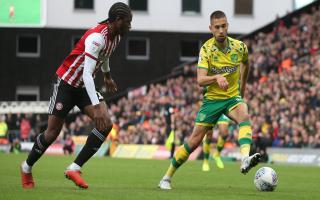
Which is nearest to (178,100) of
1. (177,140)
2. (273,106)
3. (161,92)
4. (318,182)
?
(161,92)

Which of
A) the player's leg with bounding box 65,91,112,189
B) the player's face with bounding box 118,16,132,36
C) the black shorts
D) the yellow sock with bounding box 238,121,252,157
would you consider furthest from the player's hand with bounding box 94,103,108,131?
the yellow sock with bounding box 238,121,252,157

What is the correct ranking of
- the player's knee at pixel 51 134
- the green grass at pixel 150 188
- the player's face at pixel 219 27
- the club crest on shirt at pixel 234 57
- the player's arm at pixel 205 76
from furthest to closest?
the club crest on shirt at pixel 234 57
the player's face at pixel 219 27
the player's knee at pixel 51 134
the player's arm at pixel 205 76
the green grass at pixel 150 188

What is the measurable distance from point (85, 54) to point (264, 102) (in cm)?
2021

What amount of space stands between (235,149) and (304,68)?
14.0ft

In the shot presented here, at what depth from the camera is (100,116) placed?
1130 cm

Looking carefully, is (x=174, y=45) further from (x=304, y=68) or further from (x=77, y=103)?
(x=77, y=103)

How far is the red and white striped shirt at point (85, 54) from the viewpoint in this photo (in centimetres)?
1141

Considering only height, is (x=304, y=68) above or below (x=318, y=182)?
above

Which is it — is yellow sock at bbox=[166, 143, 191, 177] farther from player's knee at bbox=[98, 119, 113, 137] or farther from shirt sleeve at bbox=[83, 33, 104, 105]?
shirt sleeve at bbox=[83, 33, 104, 105]

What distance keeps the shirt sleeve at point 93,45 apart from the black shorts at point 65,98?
703mm

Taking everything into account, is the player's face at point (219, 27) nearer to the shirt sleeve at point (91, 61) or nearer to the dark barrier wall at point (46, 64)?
the shirt sleeve at point (91, 61)

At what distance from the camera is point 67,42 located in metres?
49.0

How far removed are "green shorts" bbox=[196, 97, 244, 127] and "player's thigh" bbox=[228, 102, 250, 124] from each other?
51mm

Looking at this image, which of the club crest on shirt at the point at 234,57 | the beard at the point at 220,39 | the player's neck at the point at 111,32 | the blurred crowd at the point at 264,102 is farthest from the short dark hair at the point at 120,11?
the blurred crowd at the point at 264,102
